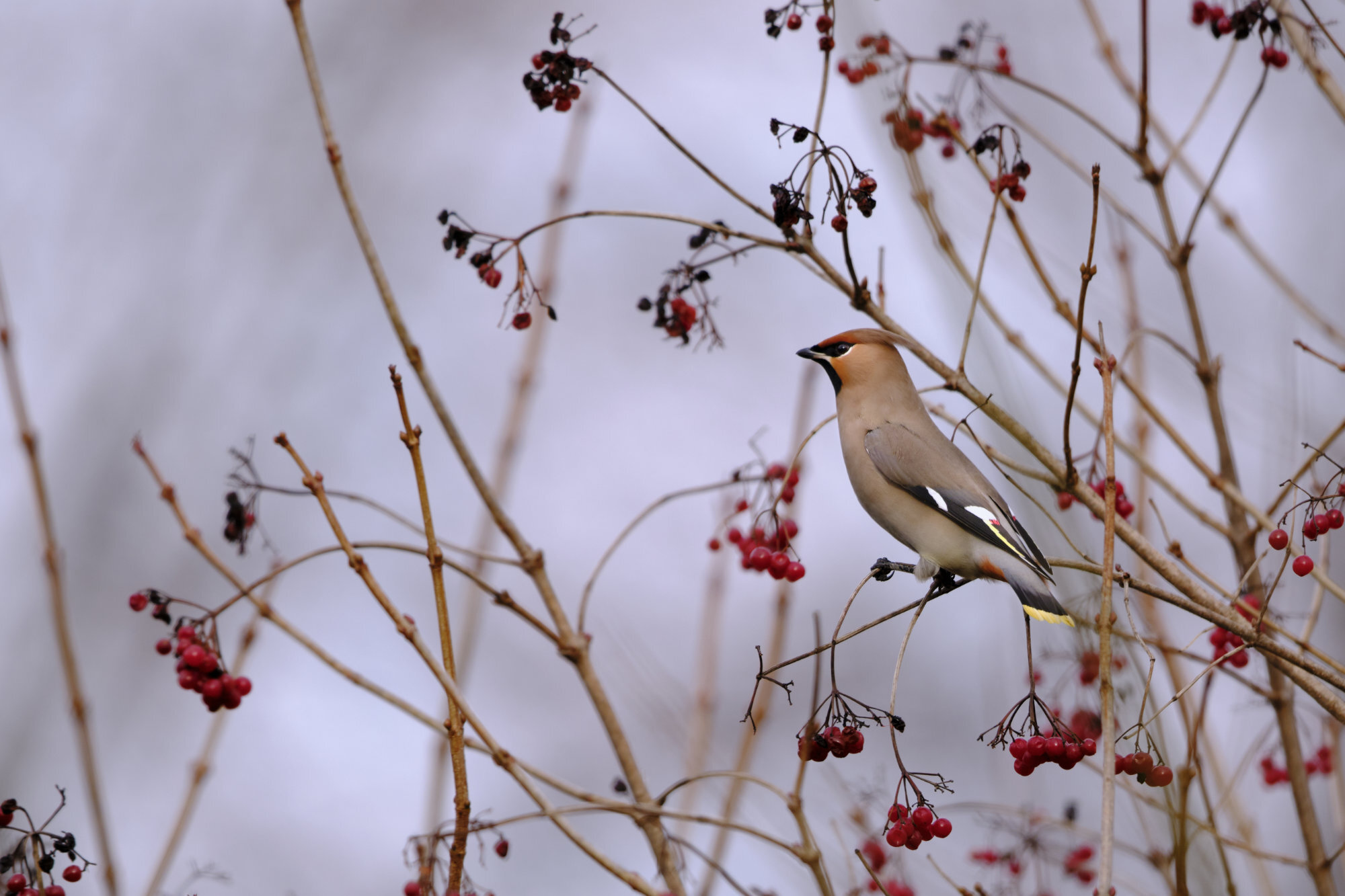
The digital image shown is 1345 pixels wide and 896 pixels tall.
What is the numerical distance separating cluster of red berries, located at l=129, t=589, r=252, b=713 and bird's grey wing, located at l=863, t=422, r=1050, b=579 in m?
1.51

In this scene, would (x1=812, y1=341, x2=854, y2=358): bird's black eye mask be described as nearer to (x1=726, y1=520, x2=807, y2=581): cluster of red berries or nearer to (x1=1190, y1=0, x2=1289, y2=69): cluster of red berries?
(x1=726, y1=520, x2=807, y2=581): cluster of red berries

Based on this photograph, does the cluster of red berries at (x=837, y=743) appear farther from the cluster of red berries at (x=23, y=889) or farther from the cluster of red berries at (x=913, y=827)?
the cluster of red berries at (x=23, y=889)

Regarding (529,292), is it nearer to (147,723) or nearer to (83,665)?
(83,665)

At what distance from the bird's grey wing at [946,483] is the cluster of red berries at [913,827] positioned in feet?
2.65

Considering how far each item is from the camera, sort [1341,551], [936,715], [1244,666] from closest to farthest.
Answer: [1244,666] < [1341,551] < [936,715]

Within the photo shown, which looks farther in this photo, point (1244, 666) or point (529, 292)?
point (1244, 666)

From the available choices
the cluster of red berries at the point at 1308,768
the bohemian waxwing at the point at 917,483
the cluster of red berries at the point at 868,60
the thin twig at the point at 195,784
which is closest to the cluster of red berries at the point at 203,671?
the thin twig at the point at 195,784

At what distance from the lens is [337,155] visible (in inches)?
82.1

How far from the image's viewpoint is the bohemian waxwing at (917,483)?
2.67m

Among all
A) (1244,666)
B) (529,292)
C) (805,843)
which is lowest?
(805,843)

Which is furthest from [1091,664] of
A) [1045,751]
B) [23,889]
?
[23,889]

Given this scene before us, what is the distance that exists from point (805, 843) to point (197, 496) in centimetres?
475

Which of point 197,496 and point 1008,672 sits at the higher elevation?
point 197,496

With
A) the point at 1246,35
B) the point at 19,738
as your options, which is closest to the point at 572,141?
the point at 1246,35
